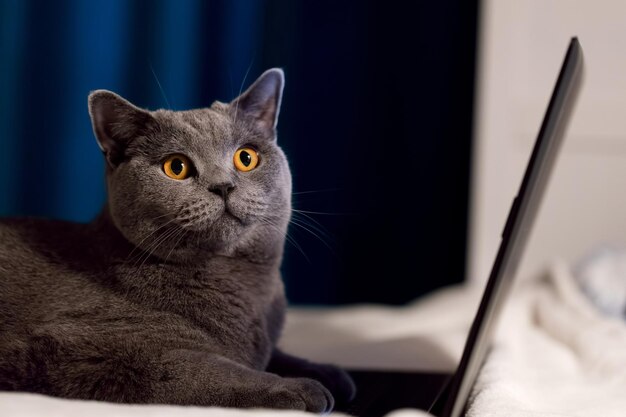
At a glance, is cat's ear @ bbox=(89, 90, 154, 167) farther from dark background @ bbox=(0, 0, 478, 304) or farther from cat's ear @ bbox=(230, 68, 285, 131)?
dark background @ bbox=(0, 0, 478, 304)

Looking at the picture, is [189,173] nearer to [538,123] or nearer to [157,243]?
[157,243]

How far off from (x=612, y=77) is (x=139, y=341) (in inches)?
87.4

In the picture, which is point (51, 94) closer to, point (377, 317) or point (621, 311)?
point (377, 317)

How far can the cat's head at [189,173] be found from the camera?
2.64ft

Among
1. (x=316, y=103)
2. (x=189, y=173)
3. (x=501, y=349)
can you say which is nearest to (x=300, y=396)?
(x=189, y=173)

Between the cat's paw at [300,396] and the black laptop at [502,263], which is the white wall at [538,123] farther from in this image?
the cat's paw at [300,396]

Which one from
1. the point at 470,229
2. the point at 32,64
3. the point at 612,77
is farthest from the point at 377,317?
the point at 612,77

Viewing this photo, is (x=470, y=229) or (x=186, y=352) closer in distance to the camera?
(x=186, y=352)

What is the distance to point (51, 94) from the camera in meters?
1.49

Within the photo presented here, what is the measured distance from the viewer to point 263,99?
2.93ft

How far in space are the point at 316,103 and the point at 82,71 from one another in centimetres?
116

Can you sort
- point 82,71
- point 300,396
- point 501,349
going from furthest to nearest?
point 82,71 → point 501,349 → point 300,396

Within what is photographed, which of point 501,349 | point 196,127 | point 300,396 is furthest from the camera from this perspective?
point 501,349

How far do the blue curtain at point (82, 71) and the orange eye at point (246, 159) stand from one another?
544mm
